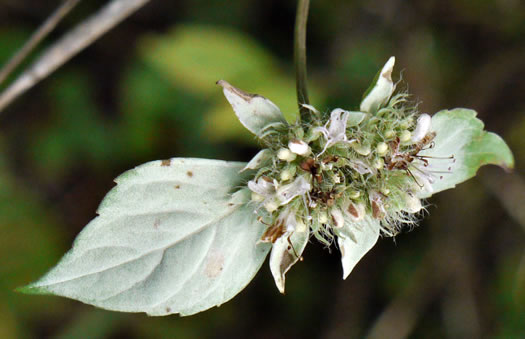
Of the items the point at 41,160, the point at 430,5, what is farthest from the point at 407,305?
the point at 41,160

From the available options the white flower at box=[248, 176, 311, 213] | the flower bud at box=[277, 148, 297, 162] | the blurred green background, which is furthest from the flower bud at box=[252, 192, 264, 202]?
the blurred green background

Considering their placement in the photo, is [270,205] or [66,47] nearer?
[270,205]

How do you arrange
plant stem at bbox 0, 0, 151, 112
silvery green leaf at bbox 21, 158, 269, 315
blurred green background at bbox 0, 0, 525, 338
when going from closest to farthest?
silvery green leaf at bbox 21, 158, 269, 315, plant stem at bbox 0, 0, 151, 112, blurred green background at bbox 0, 0, 525, 338

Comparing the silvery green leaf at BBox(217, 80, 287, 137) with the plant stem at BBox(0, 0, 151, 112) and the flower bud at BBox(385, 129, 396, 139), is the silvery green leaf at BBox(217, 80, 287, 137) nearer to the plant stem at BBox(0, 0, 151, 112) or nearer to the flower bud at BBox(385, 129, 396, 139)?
the flower bud at BBox(385, 129, 396, 139)

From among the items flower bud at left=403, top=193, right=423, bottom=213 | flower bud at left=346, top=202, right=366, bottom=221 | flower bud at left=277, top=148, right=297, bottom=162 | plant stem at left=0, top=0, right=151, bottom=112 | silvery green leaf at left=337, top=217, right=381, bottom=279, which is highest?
plant stem at left=0, top=0, right=151, bottom=112

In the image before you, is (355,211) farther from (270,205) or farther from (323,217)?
(270,205)

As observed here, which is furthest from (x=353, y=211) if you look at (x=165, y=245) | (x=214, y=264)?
(x=165, y=245)

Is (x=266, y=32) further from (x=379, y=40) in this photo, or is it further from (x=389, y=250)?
(x=389, y=250)
